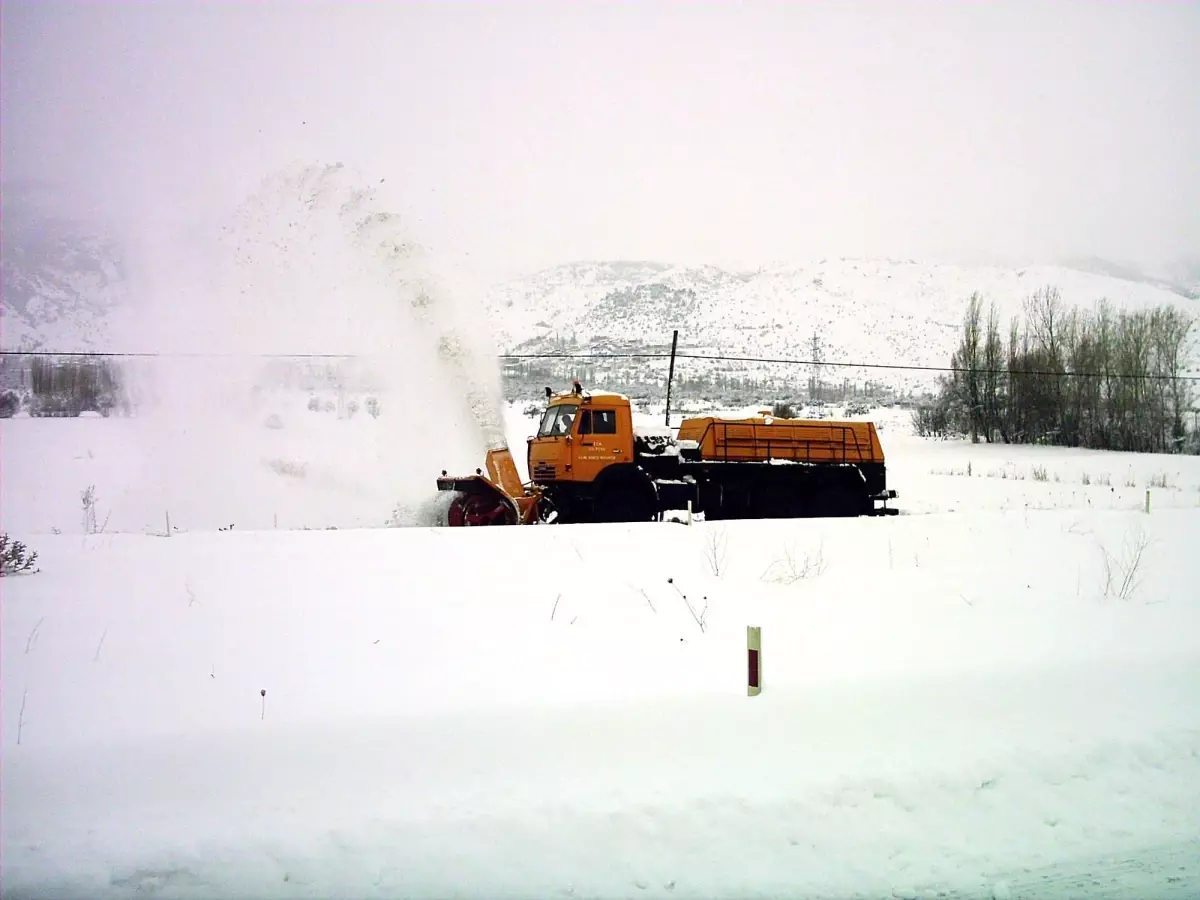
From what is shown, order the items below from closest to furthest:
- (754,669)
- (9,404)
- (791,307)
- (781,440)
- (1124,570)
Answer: (754,669), (1124,570), (781,440), (9,404), (791,307)

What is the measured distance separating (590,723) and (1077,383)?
174 ft

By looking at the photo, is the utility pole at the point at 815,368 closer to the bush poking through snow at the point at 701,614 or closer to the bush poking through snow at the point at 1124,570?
the bush poking through snow at the point at 1124,570

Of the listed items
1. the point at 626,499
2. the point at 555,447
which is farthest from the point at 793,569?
the point at 555,447

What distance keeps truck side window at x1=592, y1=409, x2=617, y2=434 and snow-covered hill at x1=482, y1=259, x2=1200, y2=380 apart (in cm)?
7519

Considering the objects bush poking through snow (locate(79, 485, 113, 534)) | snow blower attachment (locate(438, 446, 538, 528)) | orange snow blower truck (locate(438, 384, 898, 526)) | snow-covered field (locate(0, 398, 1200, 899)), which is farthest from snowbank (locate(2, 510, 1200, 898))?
A: orange snow blower truck (locate(438, 384, 898, 526))

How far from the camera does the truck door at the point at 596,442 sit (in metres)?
19.0

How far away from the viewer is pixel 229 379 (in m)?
28.1

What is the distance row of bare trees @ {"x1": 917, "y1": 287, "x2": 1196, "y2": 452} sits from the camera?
48.4 metres

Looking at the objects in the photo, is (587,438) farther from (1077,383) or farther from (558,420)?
(1077,383)

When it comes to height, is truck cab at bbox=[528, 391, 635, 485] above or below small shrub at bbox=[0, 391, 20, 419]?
below

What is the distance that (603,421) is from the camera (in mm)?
19094

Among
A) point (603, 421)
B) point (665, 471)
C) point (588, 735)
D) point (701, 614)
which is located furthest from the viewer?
point (665, 471)

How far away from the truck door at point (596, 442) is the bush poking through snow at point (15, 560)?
1108cm

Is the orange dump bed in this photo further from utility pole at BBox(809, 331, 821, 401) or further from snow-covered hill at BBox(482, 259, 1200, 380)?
snow-covered hill at BBox(482, 259, 1200, 380)
